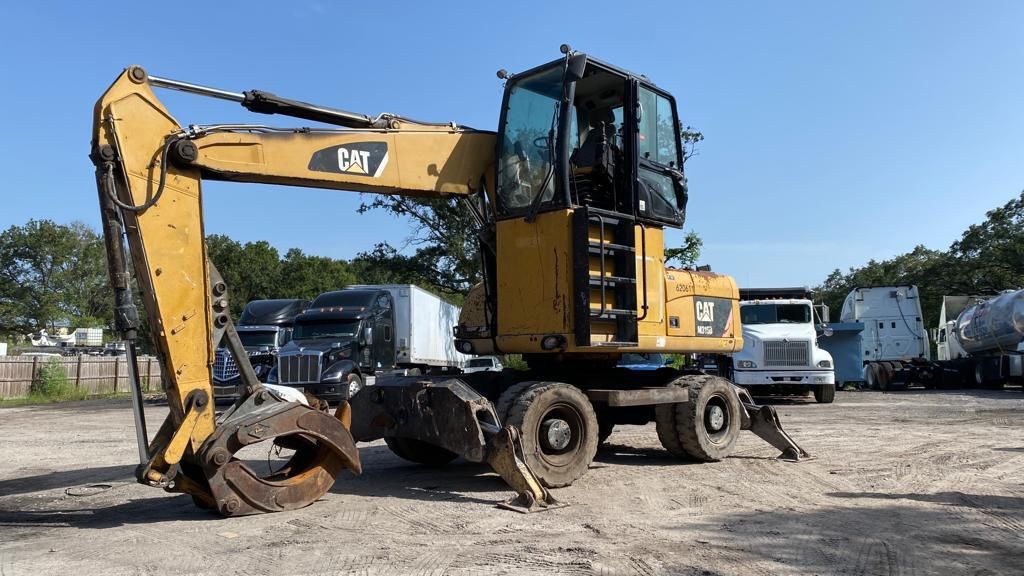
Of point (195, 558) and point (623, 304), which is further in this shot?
point (623, 304)

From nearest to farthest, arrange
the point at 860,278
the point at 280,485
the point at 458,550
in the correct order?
the point at 458,550 → the point at 280,485 → the point at 860,278

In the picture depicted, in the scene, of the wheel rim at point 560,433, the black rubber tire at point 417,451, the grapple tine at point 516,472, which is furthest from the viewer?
the black rubber tire at point 417,451

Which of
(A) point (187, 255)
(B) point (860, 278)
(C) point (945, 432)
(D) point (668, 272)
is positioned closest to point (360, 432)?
(A) point (187, 255)

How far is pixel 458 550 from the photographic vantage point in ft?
17.3

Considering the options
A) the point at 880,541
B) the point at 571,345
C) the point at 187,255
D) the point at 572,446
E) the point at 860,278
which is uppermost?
the point at 860,278

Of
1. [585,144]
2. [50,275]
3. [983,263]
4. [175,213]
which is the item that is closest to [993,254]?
[983,263]

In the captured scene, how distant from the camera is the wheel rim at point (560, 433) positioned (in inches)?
290

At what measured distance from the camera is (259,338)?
2381 centimetres

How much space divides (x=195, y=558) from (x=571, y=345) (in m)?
3.76

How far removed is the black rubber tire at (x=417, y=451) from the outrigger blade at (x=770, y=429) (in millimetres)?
3829

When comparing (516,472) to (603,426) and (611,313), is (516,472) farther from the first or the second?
→ (603,426)

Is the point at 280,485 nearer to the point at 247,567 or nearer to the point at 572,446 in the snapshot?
the point at 247,567

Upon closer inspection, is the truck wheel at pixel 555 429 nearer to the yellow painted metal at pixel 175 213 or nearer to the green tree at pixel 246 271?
the yellow painted metal at pixel 175 213

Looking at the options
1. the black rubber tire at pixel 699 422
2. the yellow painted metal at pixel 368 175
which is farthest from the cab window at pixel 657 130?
the black rubber tire at pixel 699 422
